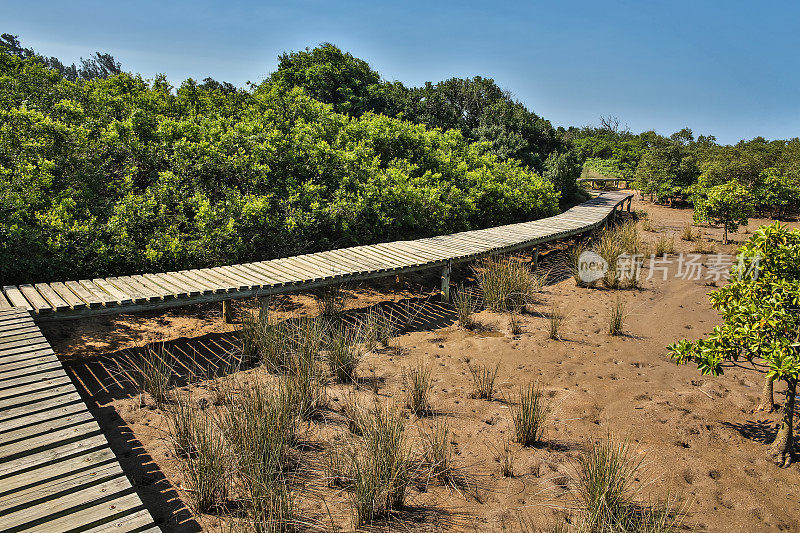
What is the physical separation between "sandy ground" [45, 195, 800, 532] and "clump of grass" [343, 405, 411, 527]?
0.40 feet

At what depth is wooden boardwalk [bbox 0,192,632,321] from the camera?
4.68m

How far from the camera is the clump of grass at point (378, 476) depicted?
117 inches

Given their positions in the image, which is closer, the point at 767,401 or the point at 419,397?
the point at 419,397

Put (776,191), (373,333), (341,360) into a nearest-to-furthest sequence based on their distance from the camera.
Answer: (341,360), (373,333), (776,191)

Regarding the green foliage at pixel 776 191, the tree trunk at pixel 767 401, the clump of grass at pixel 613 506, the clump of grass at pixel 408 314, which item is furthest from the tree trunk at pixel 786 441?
the green foliage at pixel 776 191

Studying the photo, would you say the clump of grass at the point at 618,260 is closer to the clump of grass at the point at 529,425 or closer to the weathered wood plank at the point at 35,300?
the clump of grass at the point at 529,425

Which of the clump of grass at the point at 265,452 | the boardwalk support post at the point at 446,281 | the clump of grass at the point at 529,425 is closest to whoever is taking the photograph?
the clump of grass at the point at 265,452

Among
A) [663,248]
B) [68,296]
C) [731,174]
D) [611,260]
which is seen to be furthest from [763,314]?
[731,174]

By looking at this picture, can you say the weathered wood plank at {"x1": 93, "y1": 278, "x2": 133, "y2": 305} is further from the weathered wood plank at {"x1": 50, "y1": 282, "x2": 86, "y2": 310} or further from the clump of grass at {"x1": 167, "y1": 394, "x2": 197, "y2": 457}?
the clump of grass at {"x1": 167, "y1": 394, "x2": 197, "y2": 457}

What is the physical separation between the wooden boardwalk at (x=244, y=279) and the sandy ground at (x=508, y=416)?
685mm

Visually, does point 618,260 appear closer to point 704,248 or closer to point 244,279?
point 704,248

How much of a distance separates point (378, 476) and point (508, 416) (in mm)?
1680

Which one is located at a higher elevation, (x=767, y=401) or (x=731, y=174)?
(x=731, y=174)

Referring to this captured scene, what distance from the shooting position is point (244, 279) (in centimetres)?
568
